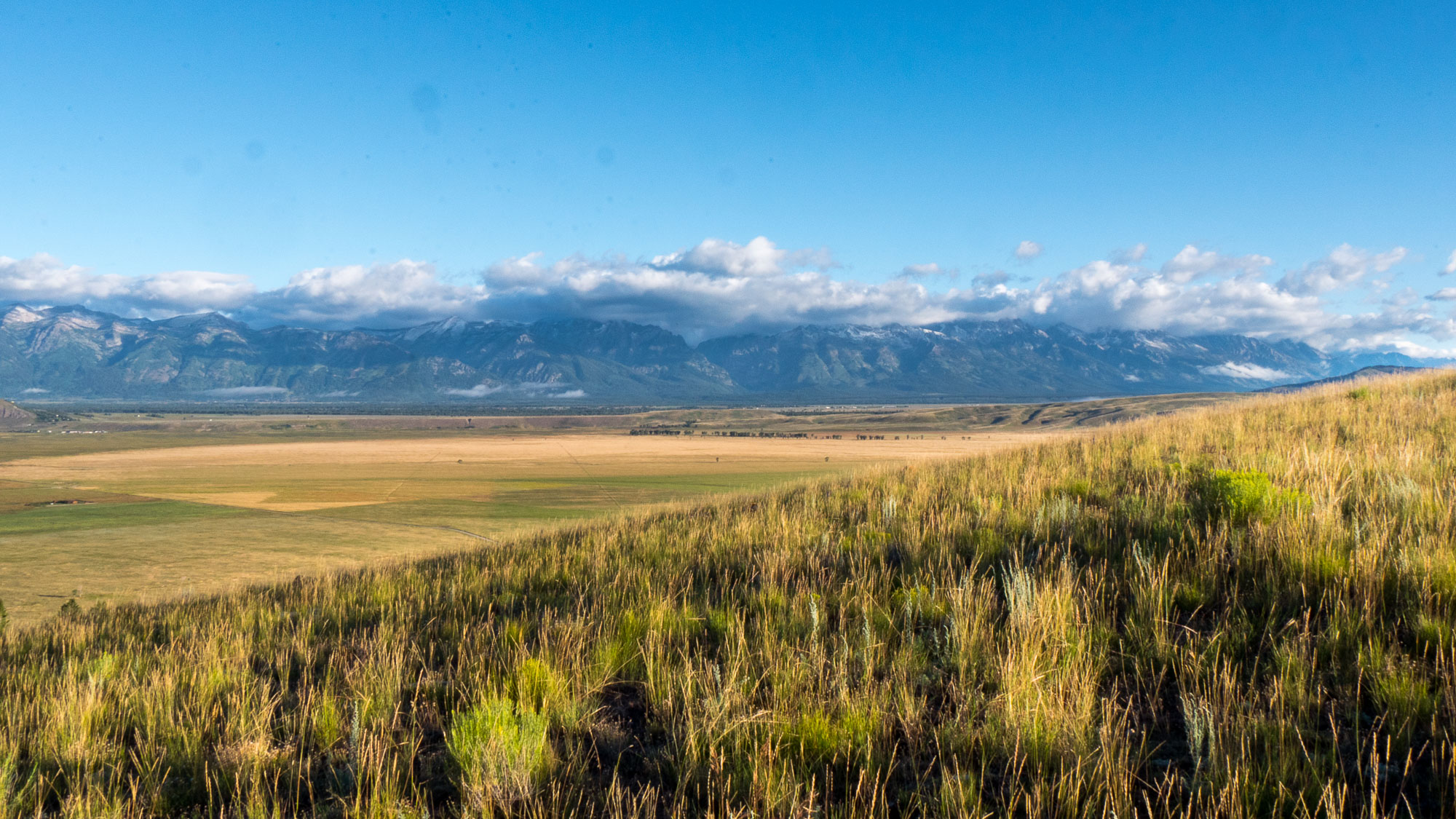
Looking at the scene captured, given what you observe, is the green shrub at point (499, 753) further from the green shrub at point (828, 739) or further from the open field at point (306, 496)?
the open field at point (306, 496)

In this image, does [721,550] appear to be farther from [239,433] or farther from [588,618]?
[239,433]

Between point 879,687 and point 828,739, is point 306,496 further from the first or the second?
point 828,739

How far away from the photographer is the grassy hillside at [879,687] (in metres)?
2.88

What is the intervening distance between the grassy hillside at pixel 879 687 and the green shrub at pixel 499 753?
0.02 metres

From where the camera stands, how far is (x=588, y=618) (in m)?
5.25

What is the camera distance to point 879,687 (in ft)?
12.0

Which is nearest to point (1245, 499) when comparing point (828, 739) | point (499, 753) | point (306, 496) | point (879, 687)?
point (879, 687)

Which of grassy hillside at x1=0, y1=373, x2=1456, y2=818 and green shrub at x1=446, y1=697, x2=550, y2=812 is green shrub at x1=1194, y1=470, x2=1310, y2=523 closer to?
grassy hillside at x1=0, y1=373, x2=1456, y2=818

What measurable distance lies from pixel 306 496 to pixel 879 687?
241ft

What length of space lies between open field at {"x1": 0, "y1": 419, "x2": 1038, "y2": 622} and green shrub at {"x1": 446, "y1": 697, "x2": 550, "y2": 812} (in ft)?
46.1

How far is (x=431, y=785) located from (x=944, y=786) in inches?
93.3

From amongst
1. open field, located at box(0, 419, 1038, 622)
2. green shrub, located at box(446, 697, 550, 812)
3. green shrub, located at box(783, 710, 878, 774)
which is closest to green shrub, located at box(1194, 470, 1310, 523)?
green shrub, located at box(783, 710, 878, 774)

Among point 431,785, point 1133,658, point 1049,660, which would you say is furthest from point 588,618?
point 1133,658

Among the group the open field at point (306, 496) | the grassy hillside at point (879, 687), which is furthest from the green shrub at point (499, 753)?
the open field at point (306, 496)
